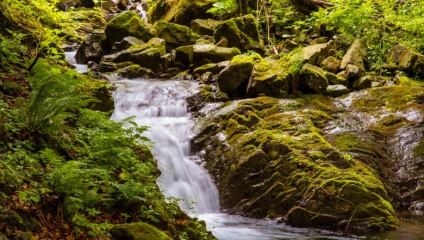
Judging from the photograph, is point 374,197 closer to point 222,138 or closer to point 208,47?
point 222,138

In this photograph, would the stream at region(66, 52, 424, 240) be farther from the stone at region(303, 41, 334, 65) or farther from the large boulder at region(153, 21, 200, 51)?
the stone at region(303, 41, 334, 65)

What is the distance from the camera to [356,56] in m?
12.4

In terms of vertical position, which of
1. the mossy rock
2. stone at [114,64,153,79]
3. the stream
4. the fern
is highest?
the fern

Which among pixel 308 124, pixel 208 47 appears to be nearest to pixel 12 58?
pixel 308 124

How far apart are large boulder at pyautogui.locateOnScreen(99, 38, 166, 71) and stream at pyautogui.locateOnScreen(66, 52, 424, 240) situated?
1.01 meters

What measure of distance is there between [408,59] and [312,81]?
3.16 m

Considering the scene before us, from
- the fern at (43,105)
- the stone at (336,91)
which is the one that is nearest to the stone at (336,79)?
the stone at (336,91)

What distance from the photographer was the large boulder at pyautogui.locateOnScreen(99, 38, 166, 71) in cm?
1444

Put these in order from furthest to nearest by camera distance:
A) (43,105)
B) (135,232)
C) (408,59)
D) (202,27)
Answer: (202,27), (408,59), (43,105), (135,232)

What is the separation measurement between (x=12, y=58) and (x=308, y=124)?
6387 mm

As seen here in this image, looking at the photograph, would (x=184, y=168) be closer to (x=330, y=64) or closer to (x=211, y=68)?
(x=211, y=68)

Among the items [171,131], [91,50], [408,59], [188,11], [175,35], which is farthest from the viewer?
[188,11]

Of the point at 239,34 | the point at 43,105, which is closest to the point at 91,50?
Answer: the point at 239,34

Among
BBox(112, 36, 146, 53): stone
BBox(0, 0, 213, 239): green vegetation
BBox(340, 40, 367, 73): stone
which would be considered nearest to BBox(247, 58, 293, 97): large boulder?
BBox(340, 40, 367, 73): stone
